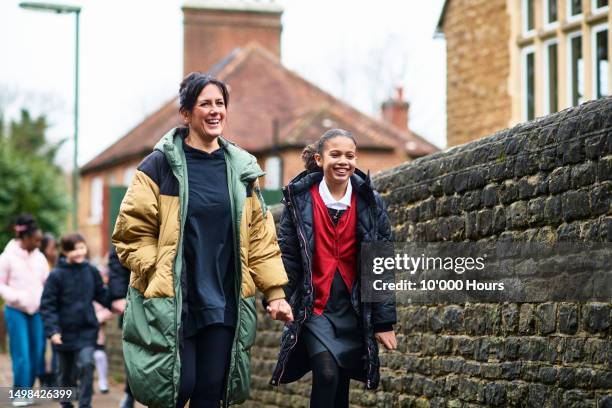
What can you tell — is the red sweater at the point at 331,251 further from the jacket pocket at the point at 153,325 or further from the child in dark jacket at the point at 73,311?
the child in dark jacket at the point at 73,311

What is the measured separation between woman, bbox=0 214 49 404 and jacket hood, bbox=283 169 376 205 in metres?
7.07

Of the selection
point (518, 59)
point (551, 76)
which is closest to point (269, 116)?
point (518, 59)

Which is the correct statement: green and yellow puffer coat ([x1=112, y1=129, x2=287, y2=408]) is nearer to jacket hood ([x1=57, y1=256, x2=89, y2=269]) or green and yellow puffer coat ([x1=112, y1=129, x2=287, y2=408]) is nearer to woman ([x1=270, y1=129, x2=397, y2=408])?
woman ([x1=270, y1=129, x2=397, y2=408])

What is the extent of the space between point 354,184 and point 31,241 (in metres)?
7.48

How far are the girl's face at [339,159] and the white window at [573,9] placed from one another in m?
11.1

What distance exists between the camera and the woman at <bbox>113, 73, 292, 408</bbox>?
627 centimetres

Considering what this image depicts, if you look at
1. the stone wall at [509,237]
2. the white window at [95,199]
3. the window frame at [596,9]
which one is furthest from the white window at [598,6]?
the white window at [95,199]

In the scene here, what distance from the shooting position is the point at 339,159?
23.4ft

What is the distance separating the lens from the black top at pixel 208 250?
6.38 m

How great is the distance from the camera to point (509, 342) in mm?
7945

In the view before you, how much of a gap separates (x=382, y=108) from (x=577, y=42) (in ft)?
111

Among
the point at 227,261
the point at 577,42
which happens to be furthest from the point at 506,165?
the point at 577,42

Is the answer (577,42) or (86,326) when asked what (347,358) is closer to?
(86,326)

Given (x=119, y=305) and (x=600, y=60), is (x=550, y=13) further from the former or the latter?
(x=119, y=305)
